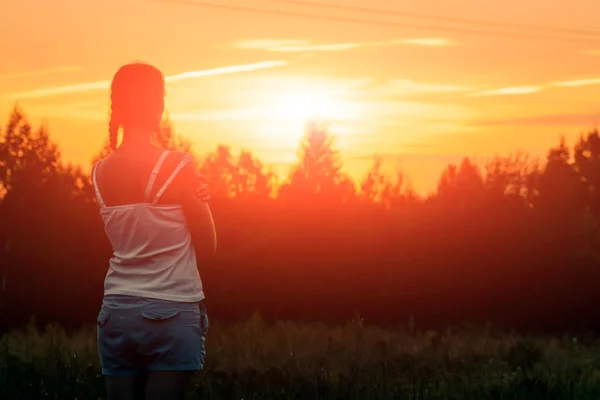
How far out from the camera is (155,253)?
13.3ft

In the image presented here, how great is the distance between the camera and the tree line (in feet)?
77.0

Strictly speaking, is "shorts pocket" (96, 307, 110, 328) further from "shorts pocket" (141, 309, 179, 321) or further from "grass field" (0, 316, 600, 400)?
"grass field" (0, 316, 600, 400)

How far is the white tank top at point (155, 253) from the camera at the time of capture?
4.02 m

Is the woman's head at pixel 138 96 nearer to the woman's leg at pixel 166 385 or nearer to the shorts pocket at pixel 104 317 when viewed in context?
the shorts pocket at pixel 104 317

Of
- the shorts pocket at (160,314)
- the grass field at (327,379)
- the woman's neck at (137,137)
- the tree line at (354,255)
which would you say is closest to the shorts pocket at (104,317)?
the shorts pocket at (160,314)

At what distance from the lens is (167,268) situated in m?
4.03

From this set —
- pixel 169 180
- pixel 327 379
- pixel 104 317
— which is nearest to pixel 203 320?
pixel 104 317

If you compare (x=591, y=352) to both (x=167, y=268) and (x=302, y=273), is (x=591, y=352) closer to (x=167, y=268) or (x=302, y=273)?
(x=302, y=273)

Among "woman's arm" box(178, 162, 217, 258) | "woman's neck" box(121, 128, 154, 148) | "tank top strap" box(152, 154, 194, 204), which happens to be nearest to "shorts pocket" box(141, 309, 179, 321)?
"woman's arm" box(178, 162, 217, 258)

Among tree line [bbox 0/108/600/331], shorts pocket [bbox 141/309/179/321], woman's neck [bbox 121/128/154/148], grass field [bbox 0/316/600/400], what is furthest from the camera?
tree line [bbox 0/108/600/331]

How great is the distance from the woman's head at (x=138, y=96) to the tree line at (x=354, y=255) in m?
18.7

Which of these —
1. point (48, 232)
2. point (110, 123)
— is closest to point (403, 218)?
point (48, 232)

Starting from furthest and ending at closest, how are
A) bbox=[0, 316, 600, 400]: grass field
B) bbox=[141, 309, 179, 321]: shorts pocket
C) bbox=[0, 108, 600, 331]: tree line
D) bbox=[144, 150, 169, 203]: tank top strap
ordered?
bbox=[0, 108, 600, 331]: tree line
bbox=[0, 316, 600, 400]: grass field
bbox=[144, 150, 169, 203]: tank top strap
bbox=[141, 309, 179, 321]: shorts pocket

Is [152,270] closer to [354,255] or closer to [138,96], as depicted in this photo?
[138,96]
